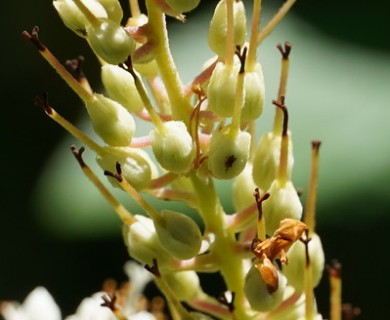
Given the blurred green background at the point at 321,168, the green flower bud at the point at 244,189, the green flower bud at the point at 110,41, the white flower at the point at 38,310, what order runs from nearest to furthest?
the green flower bud at the point at 110,41 < the green flower bud at the point at 244,189 < the white flower at the point at 38,310 < the blurred green background at the point at 321,168

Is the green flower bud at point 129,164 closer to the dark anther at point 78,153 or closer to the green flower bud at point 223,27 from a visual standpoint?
the dark anther at point 78,153

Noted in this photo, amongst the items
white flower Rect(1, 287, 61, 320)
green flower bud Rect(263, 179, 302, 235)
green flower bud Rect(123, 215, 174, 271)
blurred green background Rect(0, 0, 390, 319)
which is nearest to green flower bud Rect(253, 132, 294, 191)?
green flower bud Rect(263, 179, 302, 235)

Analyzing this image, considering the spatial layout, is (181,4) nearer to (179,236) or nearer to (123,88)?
(123,88)

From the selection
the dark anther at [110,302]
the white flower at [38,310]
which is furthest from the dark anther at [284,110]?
the white flower at [38,310]

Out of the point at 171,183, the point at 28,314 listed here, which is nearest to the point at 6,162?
the point at 28,314

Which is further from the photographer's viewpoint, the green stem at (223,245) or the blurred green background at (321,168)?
the blurred green background at (321,168)
